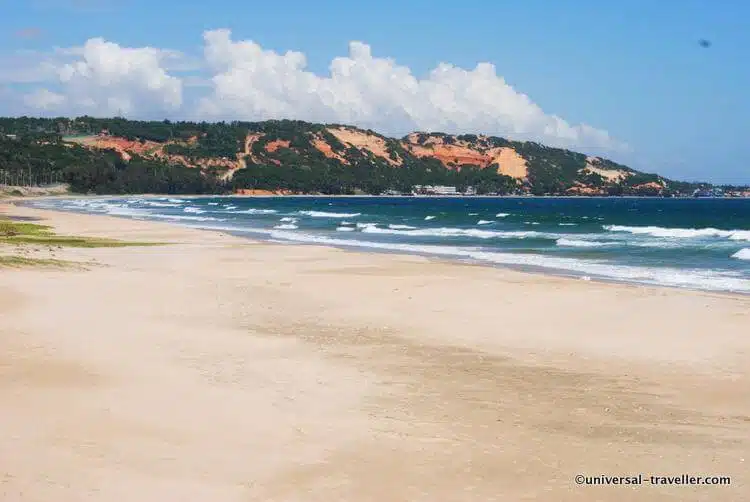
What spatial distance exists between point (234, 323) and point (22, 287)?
6.35 m

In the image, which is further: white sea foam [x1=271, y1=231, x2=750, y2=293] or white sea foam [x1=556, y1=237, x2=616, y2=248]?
white sea foam [x1=556, y1=237, x2=616, y2=248]

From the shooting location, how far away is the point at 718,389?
32.6 feet

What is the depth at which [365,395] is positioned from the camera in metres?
9.40

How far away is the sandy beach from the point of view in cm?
674

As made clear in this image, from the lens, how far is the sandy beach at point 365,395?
22.1 feet

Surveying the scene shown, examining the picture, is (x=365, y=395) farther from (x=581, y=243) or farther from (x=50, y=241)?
(x=581, y=243)

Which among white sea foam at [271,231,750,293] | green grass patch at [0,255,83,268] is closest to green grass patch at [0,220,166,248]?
green grass patch at [0,255,83,268]

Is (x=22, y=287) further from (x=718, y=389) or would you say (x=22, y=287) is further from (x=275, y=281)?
(x=718, y=389)

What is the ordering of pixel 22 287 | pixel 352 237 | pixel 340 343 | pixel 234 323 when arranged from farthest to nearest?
pixel 352 237
pixel 22 287
pixel 234 323
pixel 340 343

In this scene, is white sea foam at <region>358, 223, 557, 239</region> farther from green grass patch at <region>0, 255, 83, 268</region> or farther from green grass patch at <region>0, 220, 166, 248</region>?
green grass patch at <region>0, 255, 83, 268</region>

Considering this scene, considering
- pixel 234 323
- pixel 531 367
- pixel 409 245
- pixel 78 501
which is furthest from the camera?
pixel 409 245

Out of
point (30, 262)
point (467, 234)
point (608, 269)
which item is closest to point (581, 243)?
point (467, 234)

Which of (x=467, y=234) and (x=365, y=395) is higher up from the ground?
(x=467, y=234)

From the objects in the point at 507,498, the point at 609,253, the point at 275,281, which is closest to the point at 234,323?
the point at 275,281
